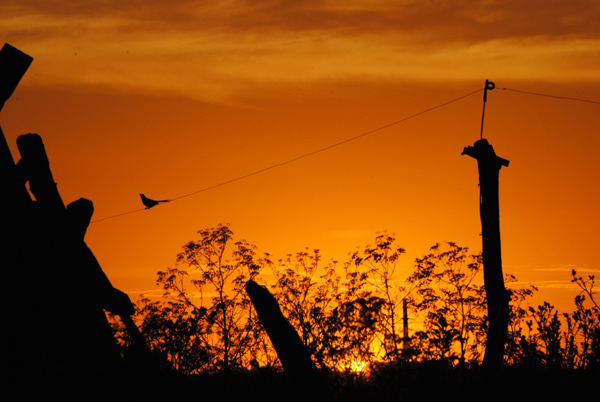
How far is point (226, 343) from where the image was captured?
101 feet

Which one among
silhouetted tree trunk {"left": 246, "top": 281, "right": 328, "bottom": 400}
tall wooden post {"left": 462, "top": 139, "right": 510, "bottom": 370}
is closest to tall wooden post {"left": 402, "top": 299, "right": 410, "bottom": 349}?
tall wooden post {"left": 462, "top": 139, "right": 510, "bottom": 370}

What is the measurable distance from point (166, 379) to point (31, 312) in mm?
1530

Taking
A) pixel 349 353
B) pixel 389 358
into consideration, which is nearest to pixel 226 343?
pixel 349 353

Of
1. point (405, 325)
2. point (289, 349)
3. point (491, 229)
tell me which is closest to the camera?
point (289, 349)

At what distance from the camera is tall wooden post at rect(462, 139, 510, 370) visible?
1159 cm

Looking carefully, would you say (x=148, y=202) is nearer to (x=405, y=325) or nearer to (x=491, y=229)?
(x=491, y=229)

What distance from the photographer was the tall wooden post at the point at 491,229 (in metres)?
11.6

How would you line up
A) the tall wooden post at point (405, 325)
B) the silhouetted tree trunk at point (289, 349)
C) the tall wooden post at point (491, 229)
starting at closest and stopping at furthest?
the silhouetted tree trunk at point (289, 349), the tall wooden post at point (491, 229), the tall wooden post at point (405, 325)

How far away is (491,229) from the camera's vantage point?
469 inches

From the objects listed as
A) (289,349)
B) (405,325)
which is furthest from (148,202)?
(405,325)

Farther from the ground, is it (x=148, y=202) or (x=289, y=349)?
(x=148, y=202)

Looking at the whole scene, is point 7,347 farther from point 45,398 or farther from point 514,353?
point 514,353

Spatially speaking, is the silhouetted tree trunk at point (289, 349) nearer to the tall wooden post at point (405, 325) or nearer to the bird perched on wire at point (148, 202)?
the bird perched on wire at point (148, 202)

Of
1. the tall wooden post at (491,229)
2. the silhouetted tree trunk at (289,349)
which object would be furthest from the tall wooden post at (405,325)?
the silhouetted tree trunk at (289,349)
